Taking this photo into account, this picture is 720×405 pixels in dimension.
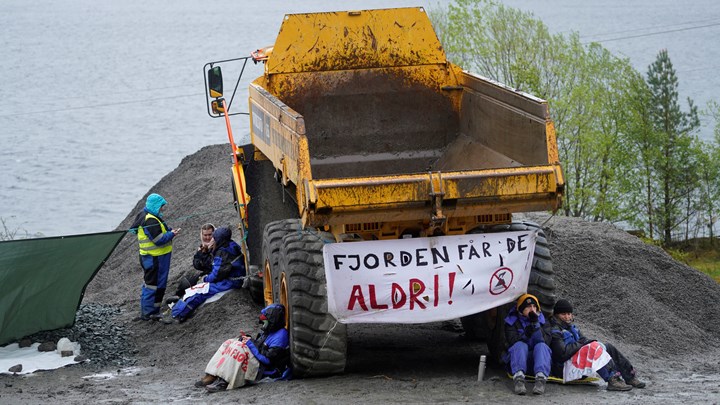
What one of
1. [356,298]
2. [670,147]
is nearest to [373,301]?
[356,298]

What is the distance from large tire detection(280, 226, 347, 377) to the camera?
9586 millimetres

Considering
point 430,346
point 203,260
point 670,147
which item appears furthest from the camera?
point 670,147

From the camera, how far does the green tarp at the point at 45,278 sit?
1152 centimetres

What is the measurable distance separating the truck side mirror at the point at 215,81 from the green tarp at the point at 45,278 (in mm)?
2150

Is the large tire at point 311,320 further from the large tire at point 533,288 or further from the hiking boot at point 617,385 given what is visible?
the hiking boot at point 617,385

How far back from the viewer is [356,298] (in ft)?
30.7

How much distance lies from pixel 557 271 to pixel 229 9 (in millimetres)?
129379

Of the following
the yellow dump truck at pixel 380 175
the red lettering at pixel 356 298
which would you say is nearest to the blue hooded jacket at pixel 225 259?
the yellow dump truck at pixel 380 175

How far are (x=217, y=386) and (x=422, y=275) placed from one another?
216cm

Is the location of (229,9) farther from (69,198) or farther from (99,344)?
(99,344)

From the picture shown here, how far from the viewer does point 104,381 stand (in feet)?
35.4

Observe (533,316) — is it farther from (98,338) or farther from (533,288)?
(98,338)

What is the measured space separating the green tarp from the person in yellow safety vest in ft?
2.81

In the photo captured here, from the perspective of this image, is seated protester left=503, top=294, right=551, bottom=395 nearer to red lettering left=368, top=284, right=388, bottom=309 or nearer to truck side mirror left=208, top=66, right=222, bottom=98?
red lettering left=368, top=284, right=388, bottom=309
